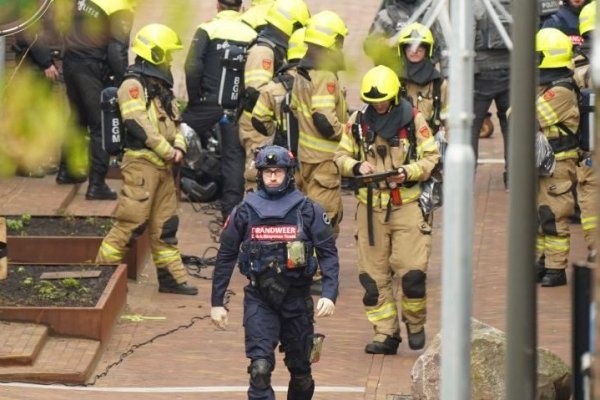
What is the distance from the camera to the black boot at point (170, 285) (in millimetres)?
15578

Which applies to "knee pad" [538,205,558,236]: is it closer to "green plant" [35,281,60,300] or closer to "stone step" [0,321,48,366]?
"green plant" [35,281,60,300]

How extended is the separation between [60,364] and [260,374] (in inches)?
89.6

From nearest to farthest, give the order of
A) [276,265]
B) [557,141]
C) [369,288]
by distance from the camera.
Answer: [276,265] → [369,288] → [557,141]

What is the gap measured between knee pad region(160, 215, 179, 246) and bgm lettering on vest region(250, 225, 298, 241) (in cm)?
404

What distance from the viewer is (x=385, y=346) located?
13656mm

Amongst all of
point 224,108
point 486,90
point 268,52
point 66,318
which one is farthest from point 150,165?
point 486,90

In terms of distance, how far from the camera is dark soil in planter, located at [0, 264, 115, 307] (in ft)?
45.4

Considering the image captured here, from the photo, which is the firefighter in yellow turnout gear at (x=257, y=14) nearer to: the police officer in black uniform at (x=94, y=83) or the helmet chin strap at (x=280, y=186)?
the police officer in black uniform at (x=94, y=83)

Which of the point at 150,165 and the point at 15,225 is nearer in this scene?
the point at 150,165

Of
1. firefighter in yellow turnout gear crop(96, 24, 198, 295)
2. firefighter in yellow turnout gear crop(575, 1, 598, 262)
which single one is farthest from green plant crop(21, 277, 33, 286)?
firefighter in yellow turnout gear crop(575, 1, 598, 262)

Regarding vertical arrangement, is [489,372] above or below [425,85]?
below

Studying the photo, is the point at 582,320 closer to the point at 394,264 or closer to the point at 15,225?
the point at 394,264

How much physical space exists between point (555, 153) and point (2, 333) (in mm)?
4976

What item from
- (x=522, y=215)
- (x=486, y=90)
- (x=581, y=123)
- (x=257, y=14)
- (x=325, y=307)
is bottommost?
(x=325, y=307)
